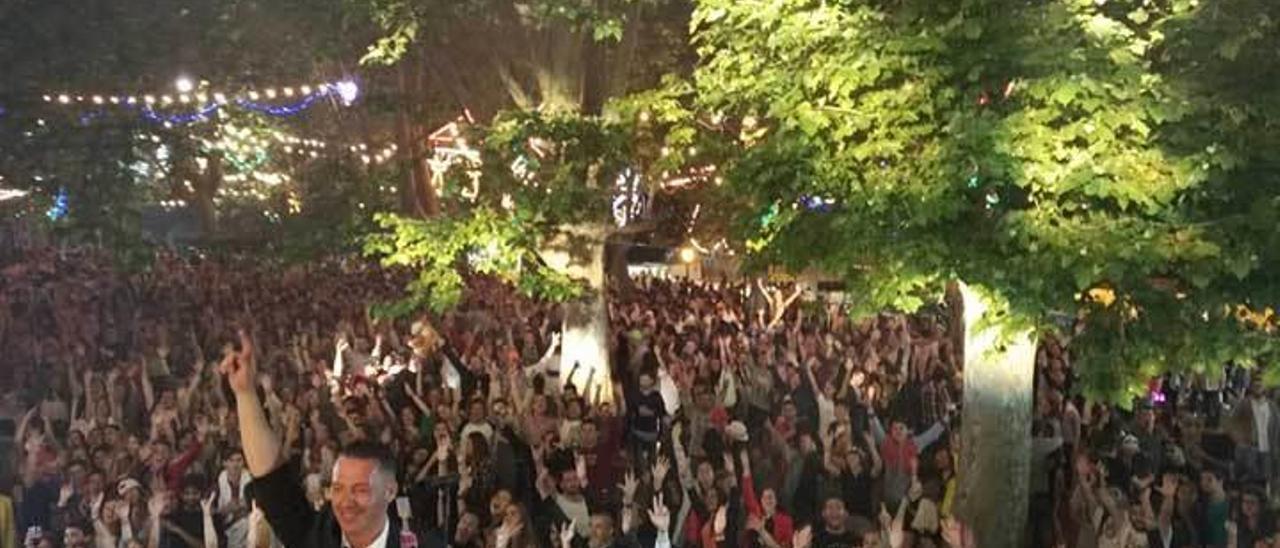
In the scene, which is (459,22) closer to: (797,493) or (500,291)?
(797,493)

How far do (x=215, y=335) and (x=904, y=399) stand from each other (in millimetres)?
9301

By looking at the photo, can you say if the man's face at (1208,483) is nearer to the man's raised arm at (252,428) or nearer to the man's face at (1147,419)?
the man's face at (1147,419)

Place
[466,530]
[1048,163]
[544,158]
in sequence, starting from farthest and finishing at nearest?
[544,158] → [466,530] → [1048,163]

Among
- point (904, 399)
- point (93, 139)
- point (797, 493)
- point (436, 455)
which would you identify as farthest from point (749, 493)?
point (93, 139)

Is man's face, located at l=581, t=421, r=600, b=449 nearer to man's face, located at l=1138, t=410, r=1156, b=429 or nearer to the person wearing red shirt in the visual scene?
the person wearing red shirt

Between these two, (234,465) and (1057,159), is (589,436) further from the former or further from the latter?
(1057,159)

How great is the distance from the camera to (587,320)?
14.5 metres

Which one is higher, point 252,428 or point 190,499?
point 252,428

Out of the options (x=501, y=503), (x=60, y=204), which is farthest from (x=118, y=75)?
(x=501, y=503)

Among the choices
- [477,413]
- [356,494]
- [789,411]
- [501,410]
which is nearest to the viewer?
[356,494]

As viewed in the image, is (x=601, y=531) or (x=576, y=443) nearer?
(x=601, y=531)

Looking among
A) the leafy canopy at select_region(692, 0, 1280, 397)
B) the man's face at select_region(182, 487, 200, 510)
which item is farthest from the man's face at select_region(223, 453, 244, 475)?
the leafy canopy at select_region(692, 0, 1280, 397)

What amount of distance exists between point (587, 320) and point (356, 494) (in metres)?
10.7

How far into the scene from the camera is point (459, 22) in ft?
45.9
